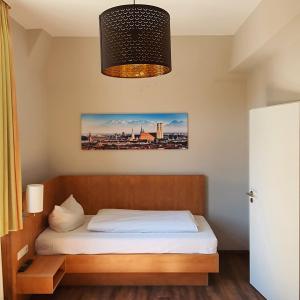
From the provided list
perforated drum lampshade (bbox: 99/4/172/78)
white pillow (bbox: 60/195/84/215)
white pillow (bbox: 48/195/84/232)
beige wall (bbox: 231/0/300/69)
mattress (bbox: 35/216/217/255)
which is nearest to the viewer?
perforated drum lampshade (bbox: 99/4/172/78)

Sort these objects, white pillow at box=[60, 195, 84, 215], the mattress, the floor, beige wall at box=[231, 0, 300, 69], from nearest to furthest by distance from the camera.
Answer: beige wall at box=[231, 0, 300, 69], the floor, the mattress, white pillow at box=[60, 195, 84, 215]

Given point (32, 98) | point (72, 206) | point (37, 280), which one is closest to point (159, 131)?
point (72, 206)

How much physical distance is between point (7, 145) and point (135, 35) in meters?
1.47

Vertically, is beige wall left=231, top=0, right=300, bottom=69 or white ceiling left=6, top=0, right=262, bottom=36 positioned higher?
white ceiling left=6, top=0, right=262, bottom=36

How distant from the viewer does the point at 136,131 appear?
440cm

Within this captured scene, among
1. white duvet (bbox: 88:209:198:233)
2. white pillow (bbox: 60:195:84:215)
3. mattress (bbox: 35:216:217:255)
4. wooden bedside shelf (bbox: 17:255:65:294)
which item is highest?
white pillow (bbox: 60:195:84:215)

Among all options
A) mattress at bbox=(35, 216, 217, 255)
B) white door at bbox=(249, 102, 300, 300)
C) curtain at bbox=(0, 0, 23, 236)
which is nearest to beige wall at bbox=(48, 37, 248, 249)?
white door at bbox=(249, 102, 300, 300)

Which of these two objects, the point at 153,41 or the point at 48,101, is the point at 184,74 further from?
the point at 153,41

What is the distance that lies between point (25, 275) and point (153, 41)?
87.6 inches

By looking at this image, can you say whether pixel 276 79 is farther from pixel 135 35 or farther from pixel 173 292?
pixel 173 292

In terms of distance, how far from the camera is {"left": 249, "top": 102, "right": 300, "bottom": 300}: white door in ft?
8.98

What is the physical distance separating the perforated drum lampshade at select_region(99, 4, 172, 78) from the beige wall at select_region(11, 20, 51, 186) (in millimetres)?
1853

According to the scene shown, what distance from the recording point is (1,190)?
271 cm

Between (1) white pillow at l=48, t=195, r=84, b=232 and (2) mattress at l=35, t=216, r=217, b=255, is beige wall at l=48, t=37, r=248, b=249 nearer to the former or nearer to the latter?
(1) white pillow at l=48, t=195, r=84, b=232
